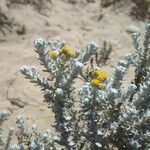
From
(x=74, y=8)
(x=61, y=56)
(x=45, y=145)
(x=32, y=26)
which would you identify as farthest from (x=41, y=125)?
(x=74, y=8)

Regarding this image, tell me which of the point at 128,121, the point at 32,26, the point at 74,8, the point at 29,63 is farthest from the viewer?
the point at 74,8

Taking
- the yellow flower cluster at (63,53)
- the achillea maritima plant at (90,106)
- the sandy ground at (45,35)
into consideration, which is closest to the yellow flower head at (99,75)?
the achillea maritima plant at (90,106)

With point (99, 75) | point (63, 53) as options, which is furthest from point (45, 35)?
point (99, 75)

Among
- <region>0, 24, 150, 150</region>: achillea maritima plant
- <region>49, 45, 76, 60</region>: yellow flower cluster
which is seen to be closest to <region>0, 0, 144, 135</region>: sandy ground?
<region>0, 24, 150, 150</region>: achillea maritima plant

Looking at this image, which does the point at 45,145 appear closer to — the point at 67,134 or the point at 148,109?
the point at 67,134

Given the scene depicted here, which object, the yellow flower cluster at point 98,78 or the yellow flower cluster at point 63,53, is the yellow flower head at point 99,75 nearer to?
the yellow flower cluster at point 98,78
